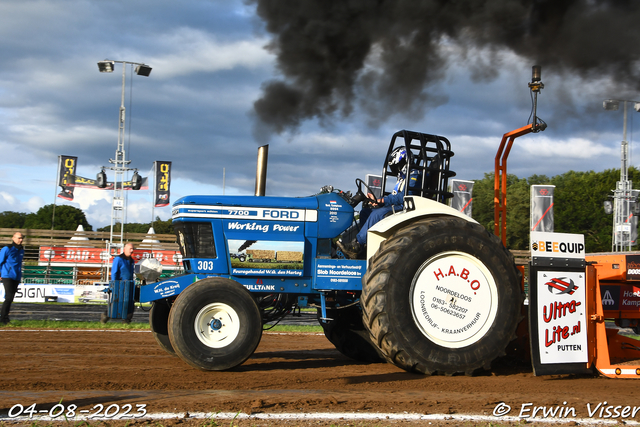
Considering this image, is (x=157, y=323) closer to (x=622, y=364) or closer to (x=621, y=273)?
(x=622, y=364)

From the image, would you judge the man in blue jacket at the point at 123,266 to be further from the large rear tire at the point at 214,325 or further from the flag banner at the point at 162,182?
the flag banner at the point at 162,182

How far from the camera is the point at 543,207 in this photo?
12.2 m

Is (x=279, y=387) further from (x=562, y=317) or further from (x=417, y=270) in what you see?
(x=562, y=317)

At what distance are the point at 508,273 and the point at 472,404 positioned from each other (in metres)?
1.71

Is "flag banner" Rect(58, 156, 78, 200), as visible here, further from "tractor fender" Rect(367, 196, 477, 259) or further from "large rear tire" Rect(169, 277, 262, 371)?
"tractor fender" Rect(367, 196, 477, 259)

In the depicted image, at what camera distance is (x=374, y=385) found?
4.91 m

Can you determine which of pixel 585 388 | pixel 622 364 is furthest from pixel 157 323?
pixel 622 364

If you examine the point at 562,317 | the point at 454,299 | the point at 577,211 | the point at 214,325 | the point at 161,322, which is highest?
Result: the point at 577,211

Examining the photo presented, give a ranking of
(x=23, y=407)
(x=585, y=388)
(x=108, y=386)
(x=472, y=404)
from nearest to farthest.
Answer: (x=23, y=407) < (x=472, y=404) < (x=108, y=386) < (x=585, y=388)

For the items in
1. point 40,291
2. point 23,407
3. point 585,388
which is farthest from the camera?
point 40,291

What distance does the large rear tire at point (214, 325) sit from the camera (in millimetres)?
5180

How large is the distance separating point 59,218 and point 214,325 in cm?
7014

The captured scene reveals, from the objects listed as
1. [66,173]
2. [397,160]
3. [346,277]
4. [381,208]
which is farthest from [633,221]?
[66,173]

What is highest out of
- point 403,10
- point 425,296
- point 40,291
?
point 403,10
